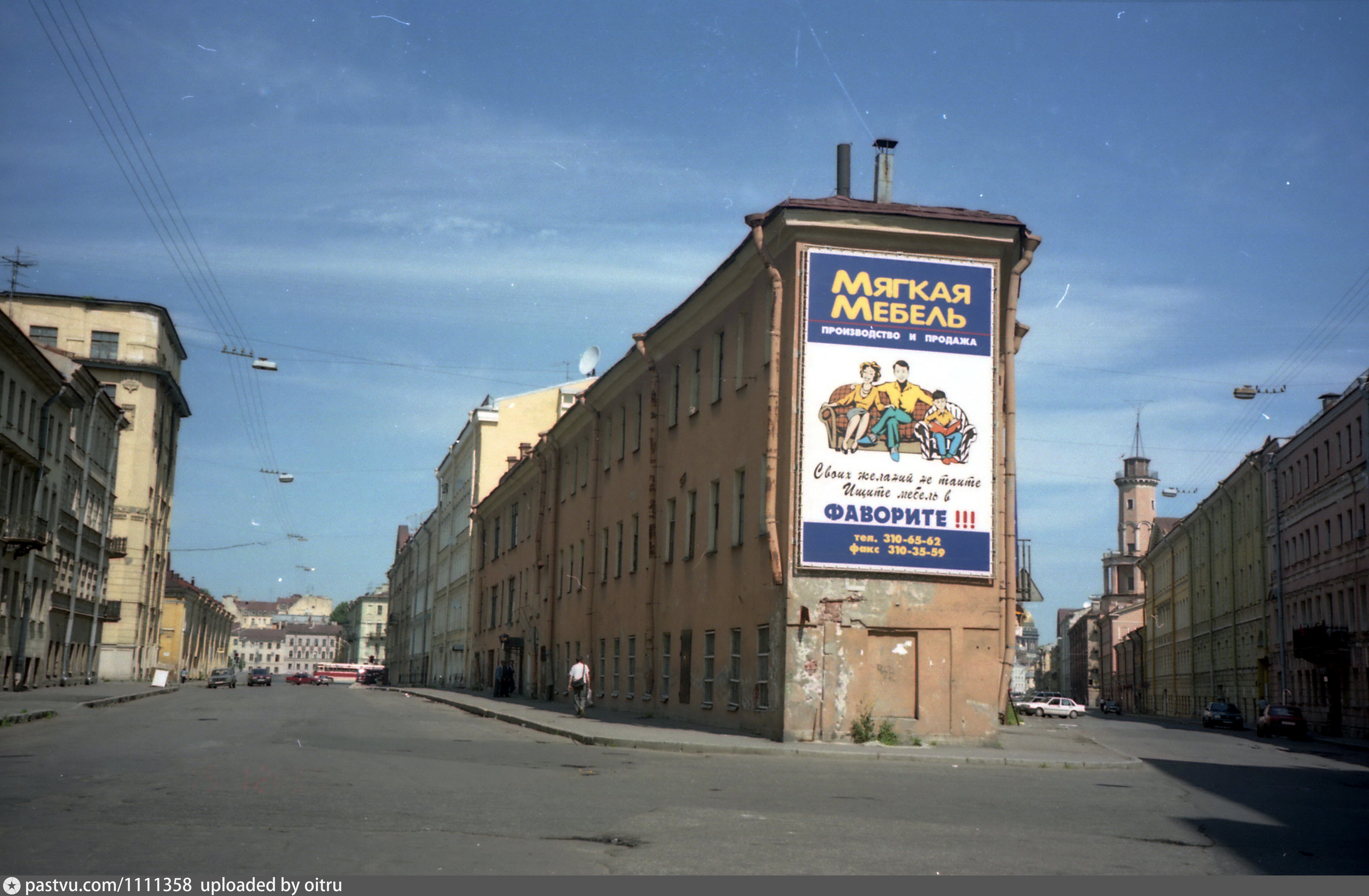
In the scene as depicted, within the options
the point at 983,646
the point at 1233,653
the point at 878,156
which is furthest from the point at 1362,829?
the point at 1233,653

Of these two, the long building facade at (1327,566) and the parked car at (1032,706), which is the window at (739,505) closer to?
the long building facade at (1327,566)

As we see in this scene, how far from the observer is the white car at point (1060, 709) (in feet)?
234

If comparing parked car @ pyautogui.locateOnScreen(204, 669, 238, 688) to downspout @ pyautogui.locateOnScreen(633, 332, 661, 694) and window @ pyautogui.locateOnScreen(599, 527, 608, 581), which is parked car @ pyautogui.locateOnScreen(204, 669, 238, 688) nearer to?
window @ pyautogui.locateOnScreen(599, 527, 608, 581)

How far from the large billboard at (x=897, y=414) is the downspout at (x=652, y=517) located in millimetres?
10061

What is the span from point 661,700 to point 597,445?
1097cm

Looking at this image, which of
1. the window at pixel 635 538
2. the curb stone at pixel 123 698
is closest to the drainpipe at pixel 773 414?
the window at pixel 635 538

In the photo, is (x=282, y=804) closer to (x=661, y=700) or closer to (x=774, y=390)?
(x=774, y=390)

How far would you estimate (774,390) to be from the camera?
2452cm

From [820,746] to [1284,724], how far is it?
29.8 m

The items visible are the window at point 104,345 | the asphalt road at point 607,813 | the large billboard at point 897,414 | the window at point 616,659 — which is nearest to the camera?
the asphalt road at point 607,813

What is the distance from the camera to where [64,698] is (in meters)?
37.4

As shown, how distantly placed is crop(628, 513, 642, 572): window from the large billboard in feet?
38.9

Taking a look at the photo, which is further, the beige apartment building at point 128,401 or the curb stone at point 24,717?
the beige apartment building at point 128,401

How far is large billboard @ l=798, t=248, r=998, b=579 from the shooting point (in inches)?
941
